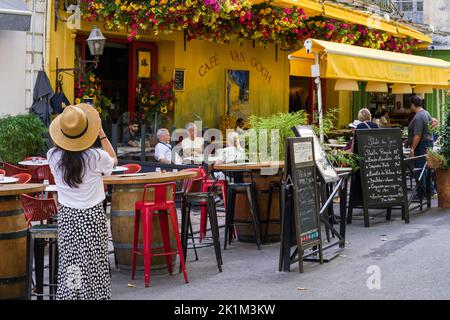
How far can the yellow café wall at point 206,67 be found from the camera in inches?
567

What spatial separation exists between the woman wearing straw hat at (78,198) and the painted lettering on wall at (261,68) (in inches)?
515

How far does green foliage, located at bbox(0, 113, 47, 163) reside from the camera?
1252 cm

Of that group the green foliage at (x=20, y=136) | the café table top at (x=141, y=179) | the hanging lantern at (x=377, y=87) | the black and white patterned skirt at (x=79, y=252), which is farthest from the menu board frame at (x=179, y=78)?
the black and white patterned skirt at (x=79, y=252)

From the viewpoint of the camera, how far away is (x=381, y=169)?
1196 cm

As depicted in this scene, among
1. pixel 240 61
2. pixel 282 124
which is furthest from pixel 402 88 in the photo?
pixel 282 124

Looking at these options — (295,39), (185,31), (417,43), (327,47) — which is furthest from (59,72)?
(417,43)

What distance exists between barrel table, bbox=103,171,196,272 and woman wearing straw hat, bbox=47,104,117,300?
4.94 ft

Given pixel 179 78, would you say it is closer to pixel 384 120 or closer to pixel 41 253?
pixel 384 120

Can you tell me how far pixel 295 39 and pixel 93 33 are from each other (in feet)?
19.3

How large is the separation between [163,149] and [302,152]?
510 cm

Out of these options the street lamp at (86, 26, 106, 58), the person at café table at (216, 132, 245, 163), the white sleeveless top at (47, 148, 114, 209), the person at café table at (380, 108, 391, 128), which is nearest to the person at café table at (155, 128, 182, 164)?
the person at café table at (216, 132, 245, 163)

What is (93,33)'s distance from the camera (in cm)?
1323

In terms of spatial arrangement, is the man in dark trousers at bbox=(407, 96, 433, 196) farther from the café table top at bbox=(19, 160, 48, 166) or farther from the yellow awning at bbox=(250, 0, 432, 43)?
the café table top at bbox=(19, 160, 48, 166)

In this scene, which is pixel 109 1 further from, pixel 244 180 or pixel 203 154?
pixel 244 180
